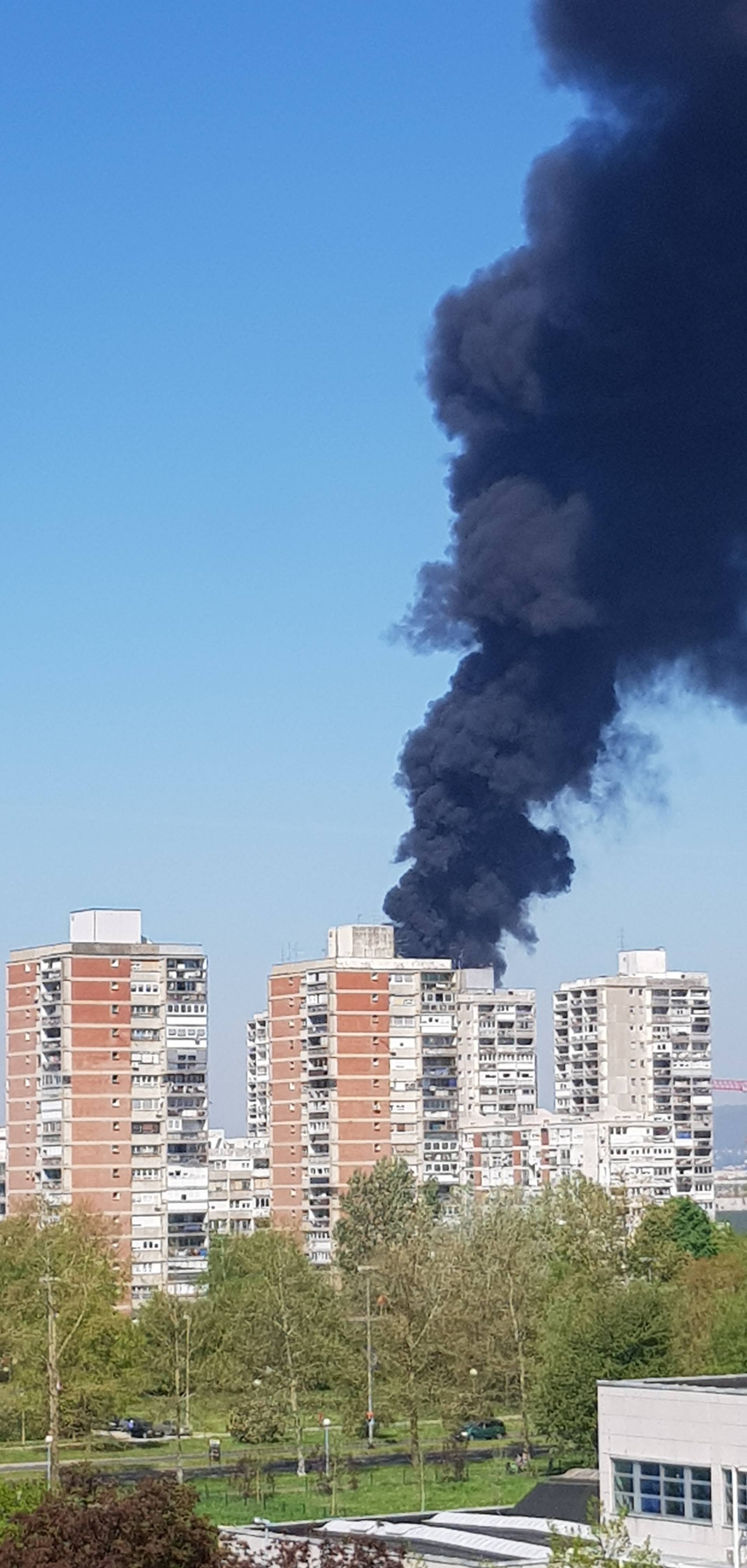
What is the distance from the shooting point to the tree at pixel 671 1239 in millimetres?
54719

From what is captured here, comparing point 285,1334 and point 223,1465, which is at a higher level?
point 285,1334

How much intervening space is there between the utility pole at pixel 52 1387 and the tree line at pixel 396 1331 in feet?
0.65

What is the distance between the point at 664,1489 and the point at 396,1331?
2264 cm

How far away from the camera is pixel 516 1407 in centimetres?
5553

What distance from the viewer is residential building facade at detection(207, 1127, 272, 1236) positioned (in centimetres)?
9975

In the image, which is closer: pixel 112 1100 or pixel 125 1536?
pixel 125 1536

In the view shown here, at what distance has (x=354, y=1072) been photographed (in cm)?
7350

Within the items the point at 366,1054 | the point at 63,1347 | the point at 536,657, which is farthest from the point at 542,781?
the point at 63,1347

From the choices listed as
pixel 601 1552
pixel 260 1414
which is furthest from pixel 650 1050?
pixel 601 1552

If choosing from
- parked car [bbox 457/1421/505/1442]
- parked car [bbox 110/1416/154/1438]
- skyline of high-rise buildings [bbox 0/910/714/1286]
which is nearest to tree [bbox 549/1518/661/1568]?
parked car [bbox 457/1421/505/1442]

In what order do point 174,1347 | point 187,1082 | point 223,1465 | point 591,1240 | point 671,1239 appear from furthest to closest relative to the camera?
1. point 187,1082
2. point 671,1239
3. point 174,1347
4. point 591,1240
5. point 223,1465

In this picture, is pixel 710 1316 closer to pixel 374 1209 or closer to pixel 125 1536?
pixel 374 1209

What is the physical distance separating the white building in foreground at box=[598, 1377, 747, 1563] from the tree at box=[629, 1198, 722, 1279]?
25.7 m

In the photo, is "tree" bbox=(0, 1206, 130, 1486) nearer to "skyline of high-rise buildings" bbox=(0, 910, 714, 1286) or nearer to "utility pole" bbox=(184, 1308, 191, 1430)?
"utility pole" bbox=(184, 1308, 191, 1430)
